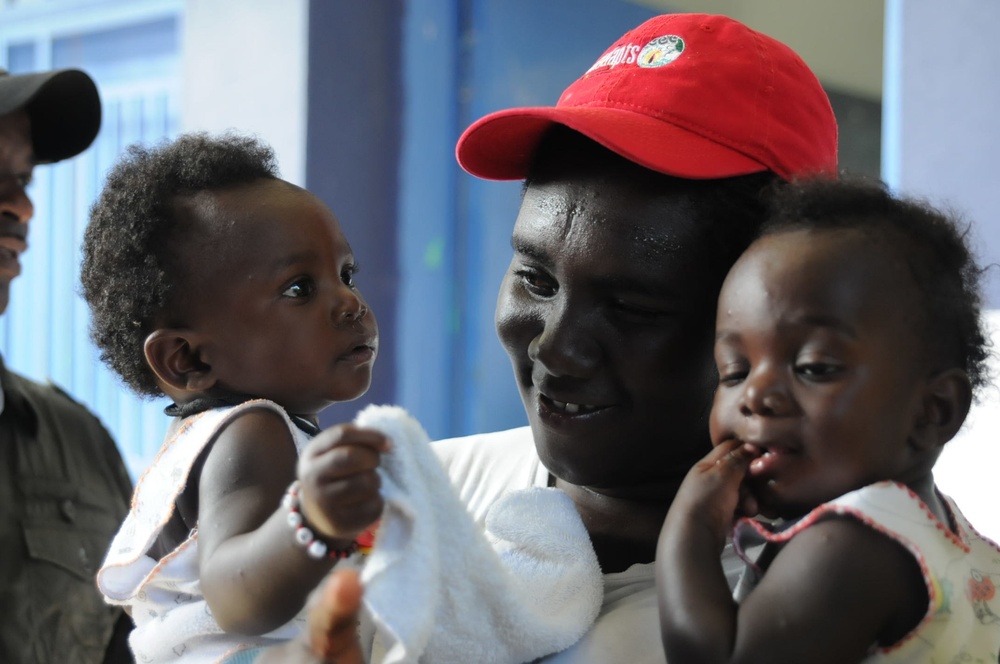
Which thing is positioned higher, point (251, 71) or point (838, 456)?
point (251, 71)

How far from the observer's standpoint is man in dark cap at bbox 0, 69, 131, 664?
2604mm

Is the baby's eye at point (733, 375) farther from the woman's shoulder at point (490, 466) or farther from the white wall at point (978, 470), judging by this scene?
the white wall at point (978, 470)

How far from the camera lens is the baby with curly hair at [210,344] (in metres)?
1.30

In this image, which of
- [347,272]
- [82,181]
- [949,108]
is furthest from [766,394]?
[82,181]

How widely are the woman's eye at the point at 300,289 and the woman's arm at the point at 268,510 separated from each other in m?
0.20

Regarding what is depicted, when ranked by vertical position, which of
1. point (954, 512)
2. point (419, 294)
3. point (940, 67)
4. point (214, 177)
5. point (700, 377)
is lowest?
point (419, 294)

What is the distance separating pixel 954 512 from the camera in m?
1.30

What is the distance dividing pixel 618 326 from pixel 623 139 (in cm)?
22

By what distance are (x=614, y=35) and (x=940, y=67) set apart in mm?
1704

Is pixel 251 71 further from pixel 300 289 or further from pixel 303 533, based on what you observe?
pixel 303 533

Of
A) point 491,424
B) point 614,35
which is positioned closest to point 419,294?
point 491,424

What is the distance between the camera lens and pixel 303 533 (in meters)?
1.05

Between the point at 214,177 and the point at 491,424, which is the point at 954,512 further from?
the point at 491,424

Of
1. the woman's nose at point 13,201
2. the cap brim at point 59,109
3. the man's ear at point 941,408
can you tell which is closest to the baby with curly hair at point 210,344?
the man's ear at point 941,408
